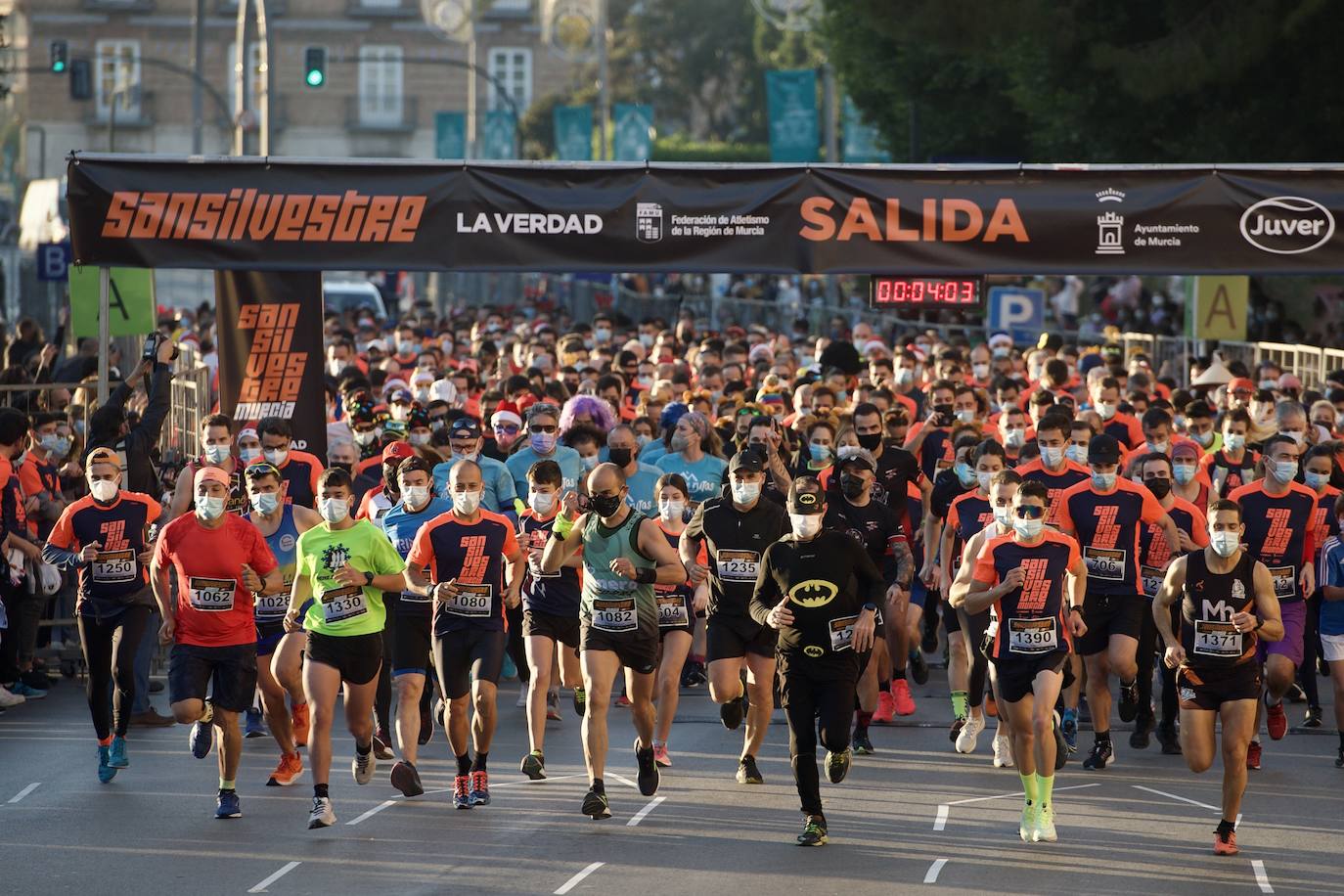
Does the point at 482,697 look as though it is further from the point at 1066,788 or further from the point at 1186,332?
the point at 1186,332

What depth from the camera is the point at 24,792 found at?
12.3 m

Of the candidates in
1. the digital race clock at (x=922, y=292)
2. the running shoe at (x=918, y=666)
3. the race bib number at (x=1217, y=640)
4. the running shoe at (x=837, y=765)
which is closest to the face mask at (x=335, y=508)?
the running shoe at (x=837, y=765)

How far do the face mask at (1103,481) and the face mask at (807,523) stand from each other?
2.59 metres

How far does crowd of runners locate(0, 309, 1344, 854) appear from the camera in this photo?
440 inches

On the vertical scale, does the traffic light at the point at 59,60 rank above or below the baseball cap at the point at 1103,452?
above

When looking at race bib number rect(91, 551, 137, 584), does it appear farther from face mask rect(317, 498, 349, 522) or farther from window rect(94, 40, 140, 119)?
window rect(94, 40, 140, 119)

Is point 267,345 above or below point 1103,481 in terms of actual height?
above

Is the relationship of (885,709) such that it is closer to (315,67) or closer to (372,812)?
(372,812)

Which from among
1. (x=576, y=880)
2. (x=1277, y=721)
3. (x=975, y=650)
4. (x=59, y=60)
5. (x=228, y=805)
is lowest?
(x=576, y=880)

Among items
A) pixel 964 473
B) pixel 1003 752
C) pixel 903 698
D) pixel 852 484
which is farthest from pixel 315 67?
pixel 1003 752

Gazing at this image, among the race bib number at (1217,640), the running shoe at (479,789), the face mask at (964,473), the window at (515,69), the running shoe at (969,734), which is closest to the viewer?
the race bib number at (1217,640)

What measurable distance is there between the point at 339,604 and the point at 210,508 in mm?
1011

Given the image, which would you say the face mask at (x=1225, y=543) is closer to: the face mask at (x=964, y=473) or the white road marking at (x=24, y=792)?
the face mask at (x=964, y=473)

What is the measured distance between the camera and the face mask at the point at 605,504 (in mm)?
11820
